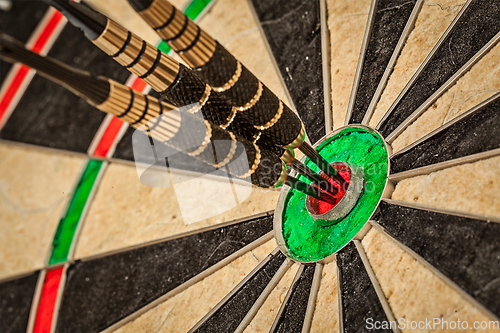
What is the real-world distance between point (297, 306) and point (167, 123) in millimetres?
597

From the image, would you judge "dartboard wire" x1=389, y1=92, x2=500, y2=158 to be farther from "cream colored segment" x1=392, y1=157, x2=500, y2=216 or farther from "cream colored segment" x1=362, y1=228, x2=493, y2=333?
"cream colored segment" x1=362, y1=228, x2=493, y2=333

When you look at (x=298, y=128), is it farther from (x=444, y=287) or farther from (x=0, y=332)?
(x=0, y=332)

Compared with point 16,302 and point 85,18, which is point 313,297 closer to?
point 85,18

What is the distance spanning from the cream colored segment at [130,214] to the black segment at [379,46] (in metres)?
0.42

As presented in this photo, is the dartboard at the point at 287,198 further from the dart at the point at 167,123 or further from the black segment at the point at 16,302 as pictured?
the dart at the point at 167,123

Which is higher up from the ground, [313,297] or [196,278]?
[196,278]

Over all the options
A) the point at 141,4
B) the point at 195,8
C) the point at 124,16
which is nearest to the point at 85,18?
the point at 141,4

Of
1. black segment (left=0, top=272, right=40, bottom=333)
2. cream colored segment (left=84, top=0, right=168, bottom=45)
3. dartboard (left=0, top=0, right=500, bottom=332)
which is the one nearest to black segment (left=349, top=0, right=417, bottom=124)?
dartboard (left=0, top=0, right=500, bottom=332)

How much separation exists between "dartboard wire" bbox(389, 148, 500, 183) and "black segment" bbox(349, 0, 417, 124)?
25 centimetres

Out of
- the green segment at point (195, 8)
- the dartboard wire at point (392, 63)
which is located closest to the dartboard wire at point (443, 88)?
the dartboard wire at point (392, 63)

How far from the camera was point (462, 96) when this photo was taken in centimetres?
98

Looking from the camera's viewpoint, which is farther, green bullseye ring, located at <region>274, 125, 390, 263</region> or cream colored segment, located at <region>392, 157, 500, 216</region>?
green bullseye ring, located at <region>274, 125, 390, 263</region>

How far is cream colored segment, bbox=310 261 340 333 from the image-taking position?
38.6 inches

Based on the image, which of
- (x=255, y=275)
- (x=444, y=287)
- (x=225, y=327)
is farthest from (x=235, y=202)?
(x=444, y=287)
